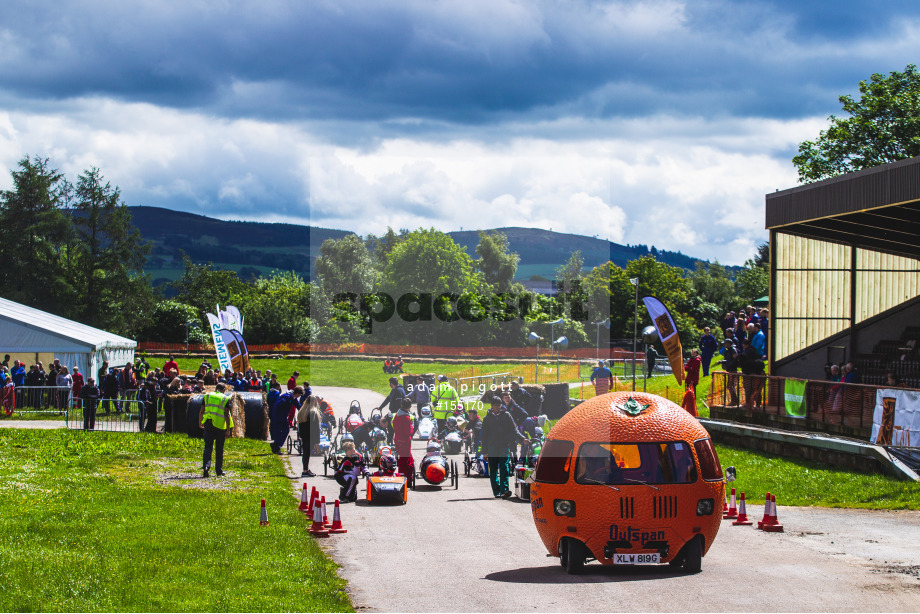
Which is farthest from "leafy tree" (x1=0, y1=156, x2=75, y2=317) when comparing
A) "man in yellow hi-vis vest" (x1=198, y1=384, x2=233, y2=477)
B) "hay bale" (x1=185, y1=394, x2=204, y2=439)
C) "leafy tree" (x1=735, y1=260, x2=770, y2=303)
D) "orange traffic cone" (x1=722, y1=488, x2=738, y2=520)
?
"leafy tree" (x1=735, y1=260, x2=770, y2=303)

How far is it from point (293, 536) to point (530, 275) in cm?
1378

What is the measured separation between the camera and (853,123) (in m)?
48.4

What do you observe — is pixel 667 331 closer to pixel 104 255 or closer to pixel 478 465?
pixel 478 465

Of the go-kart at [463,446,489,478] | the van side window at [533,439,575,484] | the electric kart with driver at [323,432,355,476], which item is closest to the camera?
the van side window at [533,439,575,484]

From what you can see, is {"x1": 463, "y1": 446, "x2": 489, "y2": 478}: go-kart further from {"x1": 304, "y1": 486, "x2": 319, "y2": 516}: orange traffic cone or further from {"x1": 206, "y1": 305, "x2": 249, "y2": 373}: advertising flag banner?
{"x1": 206, "y1": 305, "x2": 249, "y2": 373}: advertising flag banner

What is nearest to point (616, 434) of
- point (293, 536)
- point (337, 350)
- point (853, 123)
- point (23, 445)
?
point (293, 536)

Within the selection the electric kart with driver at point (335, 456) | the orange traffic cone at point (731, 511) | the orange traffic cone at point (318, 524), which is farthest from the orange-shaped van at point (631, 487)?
the electric kart with driver at point (335, 456)

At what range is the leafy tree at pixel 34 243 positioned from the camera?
71938mm

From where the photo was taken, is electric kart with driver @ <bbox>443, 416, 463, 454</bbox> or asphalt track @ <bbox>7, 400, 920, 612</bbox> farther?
electric kart with driver @ <bbox>443, 416, 463, 454</bbox>

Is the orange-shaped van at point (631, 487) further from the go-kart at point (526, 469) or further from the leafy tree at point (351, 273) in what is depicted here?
the leafy tree at point (351, 273)

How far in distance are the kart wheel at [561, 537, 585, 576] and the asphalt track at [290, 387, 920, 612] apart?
15 cm

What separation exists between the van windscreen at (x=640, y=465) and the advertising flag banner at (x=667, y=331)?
1244cm

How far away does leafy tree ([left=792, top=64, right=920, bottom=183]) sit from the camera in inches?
1834

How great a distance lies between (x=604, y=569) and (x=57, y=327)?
32453 mm
